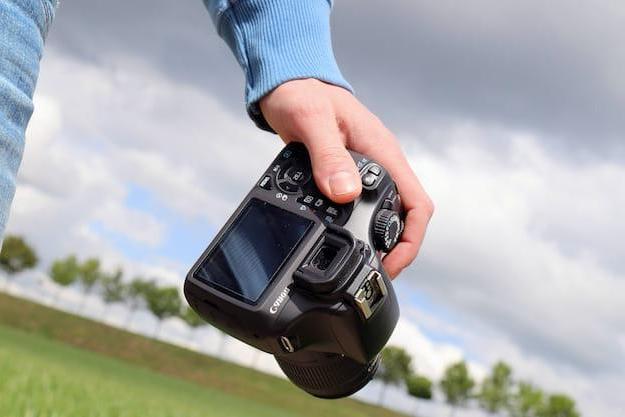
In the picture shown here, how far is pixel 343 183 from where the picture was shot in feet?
7.86

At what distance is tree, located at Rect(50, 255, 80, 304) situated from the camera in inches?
3049

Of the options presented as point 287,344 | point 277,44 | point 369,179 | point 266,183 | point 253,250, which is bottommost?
point 287,344

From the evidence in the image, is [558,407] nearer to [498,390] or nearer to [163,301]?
[498,390]

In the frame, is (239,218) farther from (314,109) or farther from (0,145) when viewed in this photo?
(0,145)

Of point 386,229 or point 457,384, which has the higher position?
point 457,384

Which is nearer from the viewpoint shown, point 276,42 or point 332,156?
point 332,156

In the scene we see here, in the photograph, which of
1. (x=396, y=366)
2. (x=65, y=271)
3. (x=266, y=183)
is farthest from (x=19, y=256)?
(x=266, y=183)

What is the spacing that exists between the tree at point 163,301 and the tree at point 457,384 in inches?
916

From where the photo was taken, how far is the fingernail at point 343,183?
7.79ft

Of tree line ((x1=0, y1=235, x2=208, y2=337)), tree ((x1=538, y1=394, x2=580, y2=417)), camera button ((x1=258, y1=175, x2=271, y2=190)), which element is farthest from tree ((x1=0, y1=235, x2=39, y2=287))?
camera button ((x1=258, y1=175, x2=271, y2=190))

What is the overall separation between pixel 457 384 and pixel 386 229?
67.6 meters

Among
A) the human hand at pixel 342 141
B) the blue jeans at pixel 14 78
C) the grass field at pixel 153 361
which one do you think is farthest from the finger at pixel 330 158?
the grass field at pixel 153 361

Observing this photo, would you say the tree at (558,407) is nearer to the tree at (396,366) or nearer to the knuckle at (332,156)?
the tree at (396,366)

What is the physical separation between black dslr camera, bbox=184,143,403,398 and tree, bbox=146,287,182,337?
73.5 meters
